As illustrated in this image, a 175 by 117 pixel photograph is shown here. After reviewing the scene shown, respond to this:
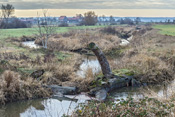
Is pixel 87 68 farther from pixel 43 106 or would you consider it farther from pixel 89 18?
pixel 89 18

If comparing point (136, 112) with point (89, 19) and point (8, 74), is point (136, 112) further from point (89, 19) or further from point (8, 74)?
point (89, 19)

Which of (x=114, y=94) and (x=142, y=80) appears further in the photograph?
(x=142, y=80)

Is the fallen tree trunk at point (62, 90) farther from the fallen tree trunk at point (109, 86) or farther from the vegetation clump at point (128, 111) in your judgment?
the vegetation clump at point (128, 111)

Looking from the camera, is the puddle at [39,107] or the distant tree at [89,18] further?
the distant tree at [89,18]

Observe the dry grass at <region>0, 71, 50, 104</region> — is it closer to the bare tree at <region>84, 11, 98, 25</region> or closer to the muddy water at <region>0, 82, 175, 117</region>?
the muddy water at <region>0, 82, 175, 117</region>

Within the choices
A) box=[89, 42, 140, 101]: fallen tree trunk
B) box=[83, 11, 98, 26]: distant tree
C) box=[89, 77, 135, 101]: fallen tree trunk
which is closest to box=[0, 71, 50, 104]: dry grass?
box=[89, 77, 135, 101]: fallen tree trunk

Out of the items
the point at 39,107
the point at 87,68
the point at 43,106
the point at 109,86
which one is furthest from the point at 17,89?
the point at 87,68

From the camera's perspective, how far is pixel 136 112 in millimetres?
5336

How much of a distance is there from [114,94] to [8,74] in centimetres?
512

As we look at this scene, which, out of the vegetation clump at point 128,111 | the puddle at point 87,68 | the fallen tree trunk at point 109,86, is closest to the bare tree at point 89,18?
the puddle at point 87,68

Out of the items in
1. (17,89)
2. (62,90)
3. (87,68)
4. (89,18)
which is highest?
(89,18)

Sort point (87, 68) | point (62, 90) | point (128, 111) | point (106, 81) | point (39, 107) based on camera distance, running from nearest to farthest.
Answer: point (128, 111) < point (39, 107) < point (62, 90) < point (106, 81) < point (87, 68)

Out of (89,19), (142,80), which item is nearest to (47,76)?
(142,80)

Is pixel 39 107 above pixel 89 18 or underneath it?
underneath
